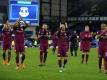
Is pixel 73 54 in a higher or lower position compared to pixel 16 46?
lower

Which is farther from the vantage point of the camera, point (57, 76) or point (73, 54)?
point (73, 54)

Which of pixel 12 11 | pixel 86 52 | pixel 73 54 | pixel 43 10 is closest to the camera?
pixel 86 52

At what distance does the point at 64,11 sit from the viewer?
86688 millimetres

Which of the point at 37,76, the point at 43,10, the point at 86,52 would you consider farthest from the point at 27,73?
the point at 43,10

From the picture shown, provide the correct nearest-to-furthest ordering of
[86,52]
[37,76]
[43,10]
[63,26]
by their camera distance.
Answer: [37,76] < [63,26] < [86,52] < [43,10]

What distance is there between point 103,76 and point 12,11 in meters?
45.4

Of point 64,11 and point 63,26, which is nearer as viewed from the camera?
point 63,26

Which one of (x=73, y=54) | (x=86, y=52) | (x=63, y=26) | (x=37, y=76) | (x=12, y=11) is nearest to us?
(x=37, y=76)

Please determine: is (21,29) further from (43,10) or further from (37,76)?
(43,10)

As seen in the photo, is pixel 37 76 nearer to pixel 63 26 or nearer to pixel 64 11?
pixel 63 26

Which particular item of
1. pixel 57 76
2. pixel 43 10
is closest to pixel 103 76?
pixel 57 76

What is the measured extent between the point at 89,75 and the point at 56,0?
64.5 meters

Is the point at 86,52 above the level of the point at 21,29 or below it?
below

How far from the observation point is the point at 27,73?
21750 millimetres
